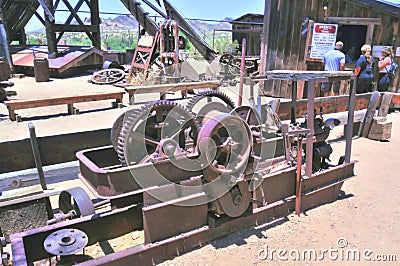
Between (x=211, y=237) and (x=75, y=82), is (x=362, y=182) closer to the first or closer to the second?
(x=211, y=237)

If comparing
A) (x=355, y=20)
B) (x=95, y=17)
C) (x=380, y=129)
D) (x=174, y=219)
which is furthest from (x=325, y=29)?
(x=95, y=17)

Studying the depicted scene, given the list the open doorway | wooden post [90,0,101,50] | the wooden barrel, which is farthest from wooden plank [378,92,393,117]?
wooden post [90,0,101,50]

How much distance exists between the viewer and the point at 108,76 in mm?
11789

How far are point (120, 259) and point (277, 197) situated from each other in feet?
5.92

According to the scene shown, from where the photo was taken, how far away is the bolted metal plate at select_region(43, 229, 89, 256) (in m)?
2.50

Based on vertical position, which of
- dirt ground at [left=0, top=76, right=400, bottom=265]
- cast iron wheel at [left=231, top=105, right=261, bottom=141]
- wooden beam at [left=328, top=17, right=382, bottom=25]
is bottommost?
dirt ground at [left=0, top=76, right=400, bottom=265]

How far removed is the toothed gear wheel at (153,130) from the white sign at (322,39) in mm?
6755

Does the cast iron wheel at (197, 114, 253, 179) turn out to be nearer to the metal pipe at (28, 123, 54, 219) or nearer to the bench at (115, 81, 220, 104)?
the metal pipe at (28, 123, 54, 219)

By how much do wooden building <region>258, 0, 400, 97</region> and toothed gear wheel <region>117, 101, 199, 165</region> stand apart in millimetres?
6400

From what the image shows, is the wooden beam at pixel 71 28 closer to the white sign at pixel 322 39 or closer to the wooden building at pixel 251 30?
the wooden building at pixel 251 30

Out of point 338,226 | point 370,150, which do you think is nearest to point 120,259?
point 338,226

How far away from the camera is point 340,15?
896 centimetres

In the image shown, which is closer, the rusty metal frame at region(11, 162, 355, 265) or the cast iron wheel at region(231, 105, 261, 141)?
the rusty metal frame at region(11, 162, 355, 265)

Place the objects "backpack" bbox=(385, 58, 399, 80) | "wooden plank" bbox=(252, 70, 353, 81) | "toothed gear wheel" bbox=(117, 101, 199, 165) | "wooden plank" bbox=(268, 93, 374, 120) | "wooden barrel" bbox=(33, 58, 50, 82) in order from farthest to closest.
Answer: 1. "wooden barrel" bbox=(33, 58, 50, 82)
2. "backpack" bbox=(385, 58, 399, 80)
3. "wooden plank" bbox=(268, 93, 374, 120)
4. "wooden plank" bbox=(252, 70, 353, 81)
5. "toothed gear wheel" bbox=(117, 101, 199, 165)
